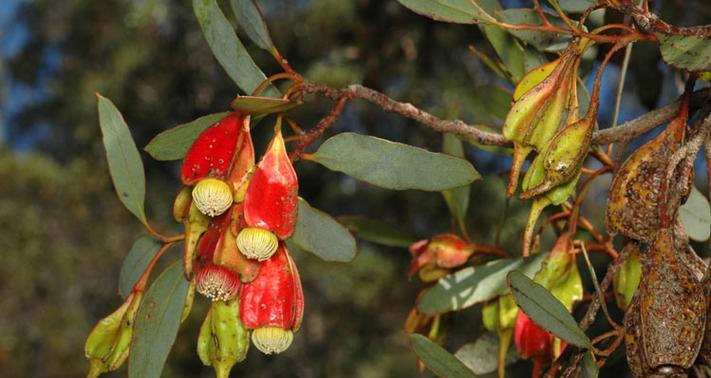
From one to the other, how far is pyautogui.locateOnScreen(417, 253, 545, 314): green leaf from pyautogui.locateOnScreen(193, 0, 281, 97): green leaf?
230mm

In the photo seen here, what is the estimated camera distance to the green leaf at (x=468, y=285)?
633 millimetres

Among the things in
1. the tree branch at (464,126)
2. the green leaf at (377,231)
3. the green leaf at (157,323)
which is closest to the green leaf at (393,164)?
the tree branch at (464,126)

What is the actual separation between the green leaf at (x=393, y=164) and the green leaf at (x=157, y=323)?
13cm

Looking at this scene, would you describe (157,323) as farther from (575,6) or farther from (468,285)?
(575,6)

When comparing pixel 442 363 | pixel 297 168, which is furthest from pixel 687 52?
pixel 297 168

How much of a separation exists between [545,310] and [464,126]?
0.17 meters

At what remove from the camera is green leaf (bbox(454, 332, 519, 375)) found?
722mm

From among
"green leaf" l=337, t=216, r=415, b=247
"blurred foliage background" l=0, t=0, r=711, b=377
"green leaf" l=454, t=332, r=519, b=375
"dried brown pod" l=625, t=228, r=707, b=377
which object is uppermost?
"dried brown pod" l=625, t=228, r=707, b=377

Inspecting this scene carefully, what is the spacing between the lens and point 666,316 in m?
0.42

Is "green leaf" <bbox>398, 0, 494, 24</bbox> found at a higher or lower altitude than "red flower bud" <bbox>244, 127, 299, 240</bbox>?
higher

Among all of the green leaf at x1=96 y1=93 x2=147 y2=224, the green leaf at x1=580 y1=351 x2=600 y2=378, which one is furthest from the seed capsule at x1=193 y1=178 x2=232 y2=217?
the green leaf at x1=580 y1=351 x2=600 y2=378

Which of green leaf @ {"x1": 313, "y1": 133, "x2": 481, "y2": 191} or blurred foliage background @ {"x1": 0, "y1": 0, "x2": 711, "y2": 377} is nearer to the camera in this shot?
green leaf @ {"x1": 313, "y1": 133, "x2": 481, "y2": 191}

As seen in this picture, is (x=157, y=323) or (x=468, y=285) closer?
(x=157, y=323)

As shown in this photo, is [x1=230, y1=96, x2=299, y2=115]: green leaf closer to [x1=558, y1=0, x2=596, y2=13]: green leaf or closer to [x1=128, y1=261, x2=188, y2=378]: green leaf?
[x1=128, y1=261, x2=188, y2=378]: green leaf
